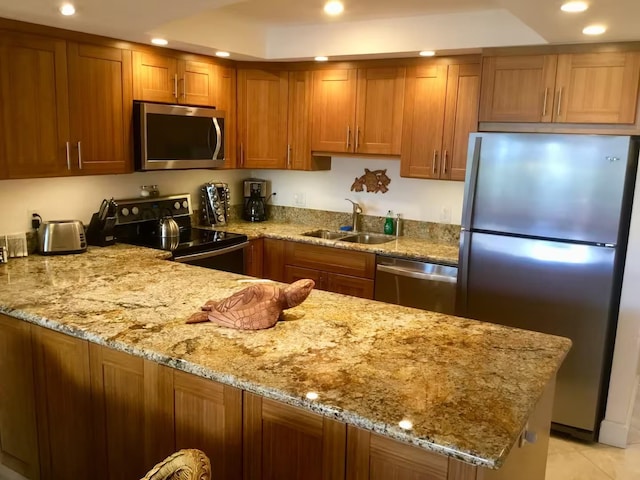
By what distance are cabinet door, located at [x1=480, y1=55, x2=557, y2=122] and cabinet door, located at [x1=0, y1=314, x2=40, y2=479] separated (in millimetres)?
2767

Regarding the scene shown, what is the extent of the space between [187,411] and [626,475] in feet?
8.03

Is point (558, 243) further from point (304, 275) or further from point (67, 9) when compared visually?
point (67, 9)

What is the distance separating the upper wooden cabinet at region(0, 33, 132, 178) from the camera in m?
2.96

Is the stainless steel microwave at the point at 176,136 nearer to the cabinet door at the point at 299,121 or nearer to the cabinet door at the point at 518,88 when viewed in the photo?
the cabinet door at the point at 299,121

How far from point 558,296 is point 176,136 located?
2629 mm

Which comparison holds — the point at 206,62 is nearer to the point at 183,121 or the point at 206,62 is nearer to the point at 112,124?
the point at 183,121

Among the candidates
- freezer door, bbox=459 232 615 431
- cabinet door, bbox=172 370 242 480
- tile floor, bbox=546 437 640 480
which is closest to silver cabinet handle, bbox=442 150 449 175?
freezer door, bbox=459 232 615 431

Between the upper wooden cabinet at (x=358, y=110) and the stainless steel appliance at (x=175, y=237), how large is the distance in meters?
1.04

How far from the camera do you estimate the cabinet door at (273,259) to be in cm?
433

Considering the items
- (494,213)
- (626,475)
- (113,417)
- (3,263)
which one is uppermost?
(494,213)

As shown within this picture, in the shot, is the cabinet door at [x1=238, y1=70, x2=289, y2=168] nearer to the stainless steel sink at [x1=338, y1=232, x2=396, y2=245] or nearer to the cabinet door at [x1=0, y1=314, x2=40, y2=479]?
the stainless steel sink at [x1=338, y1=232, x2=396, y2=245]

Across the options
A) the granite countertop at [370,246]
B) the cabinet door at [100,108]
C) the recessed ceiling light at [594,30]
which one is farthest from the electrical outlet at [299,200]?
the recessed ceiling light at [594,30]

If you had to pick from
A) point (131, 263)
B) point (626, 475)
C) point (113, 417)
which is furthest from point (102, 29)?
point (626, 475)

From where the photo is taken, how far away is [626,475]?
2994mm
